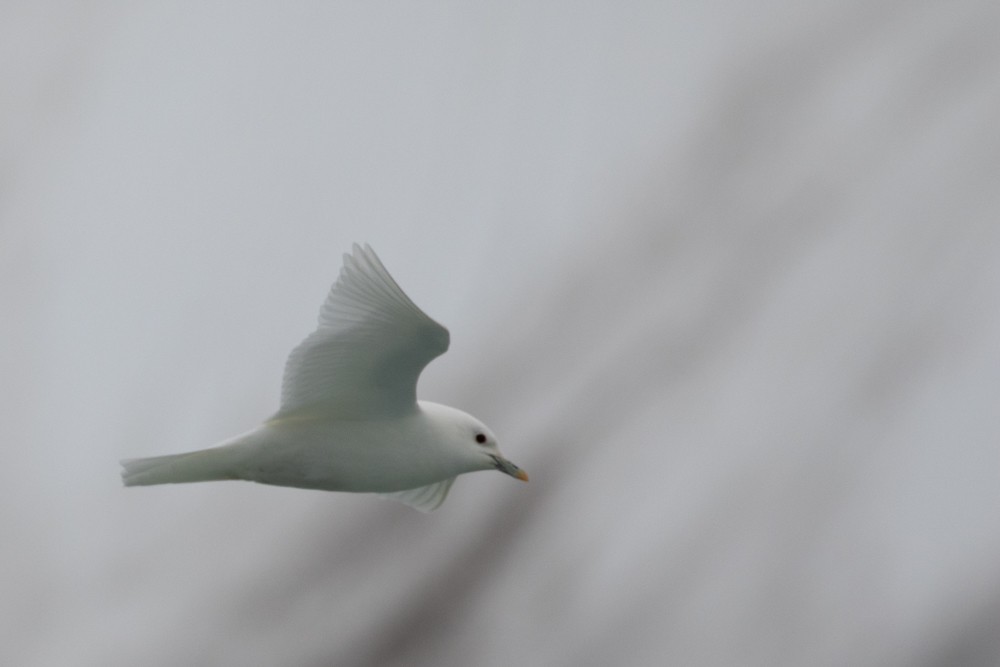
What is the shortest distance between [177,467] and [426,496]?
42.2 inches

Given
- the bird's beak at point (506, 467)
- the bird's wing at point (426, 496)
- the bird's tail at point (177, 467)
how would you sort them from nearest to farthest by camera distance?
1. the bird's tail at point (177, 467)
2. the bird's beak at point (506, 467)
3. the bird's wing at point (426, 496)

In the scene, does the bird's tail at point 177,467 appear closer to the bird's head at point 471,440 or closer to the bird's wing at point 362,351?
the bird's wing at point 362,351

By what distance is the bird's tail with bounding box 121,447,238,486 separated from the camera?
2881mm

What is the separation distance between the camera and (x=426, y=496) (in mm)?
3746

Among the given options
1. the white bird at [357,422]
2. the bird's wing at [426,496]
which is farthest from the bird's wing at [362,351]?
the bird's wing at [426,496]

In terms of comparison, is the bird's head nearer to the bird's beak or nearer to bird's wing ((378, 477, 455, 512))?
the bird's beak

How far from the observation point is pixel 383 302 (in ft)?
9.61

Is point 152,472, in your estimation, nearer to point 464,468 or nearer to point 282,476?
point 282,476

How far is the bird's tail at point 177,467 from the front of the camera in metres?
2.88

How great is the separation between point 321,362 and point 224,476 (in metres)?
0.41

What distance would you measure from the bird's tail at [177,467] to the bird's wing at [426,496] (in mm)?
889

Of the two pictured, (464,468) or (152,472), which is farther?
(464,468)

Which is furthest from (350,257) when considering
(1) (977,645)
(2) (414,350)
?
(1) (977,645)

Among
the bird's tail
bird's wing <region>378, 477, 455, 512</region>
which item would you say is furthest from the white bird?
bird's wing <region>378, 477, 455, 512</region>
